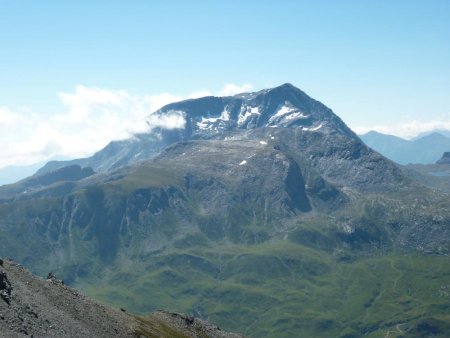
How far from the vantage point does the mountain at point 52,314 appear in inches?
3489

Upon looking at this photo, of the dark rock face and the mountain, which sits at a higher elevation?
the dark rock face

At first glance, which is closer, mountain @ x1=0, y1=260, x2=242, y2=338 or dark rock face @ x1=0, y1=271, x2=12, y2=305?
mountain @ x1=0, y1=260, x2=242, y2=338

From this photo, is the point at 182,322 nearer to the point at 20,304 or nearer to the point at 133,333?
the point at 133,333

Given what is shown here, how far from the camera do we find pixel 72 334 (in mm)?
97812

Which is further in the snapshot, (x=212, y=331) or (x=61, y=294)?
(x=212, y=331)

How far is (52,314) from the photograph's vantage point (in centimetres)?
9906

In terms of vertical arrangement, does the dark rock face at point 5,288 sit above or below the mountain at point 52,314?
above

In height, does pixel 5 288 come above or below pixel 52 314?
above

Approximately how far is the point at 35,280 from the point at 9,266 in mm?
5774

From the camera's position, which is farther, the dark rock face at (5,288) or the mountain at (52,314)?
the dark rock face at (5,288)

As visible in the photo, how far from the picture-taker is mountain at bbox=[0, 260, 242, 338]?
88625 mm

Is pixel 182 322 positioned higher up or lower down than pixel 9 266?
lower down

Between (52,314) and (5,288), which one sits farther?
(52,314)

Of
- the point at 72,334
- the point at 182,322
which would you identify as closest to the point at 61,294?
the point at 72,334
